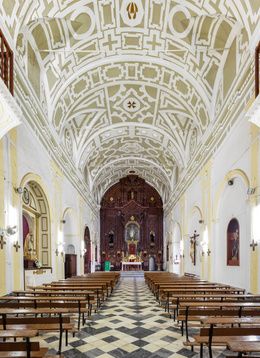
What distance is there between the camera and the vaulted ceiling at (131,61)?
8273 millimetres

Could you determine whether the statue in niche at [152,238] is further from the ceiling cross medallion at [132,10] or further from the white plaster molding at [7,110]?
the white plaster molding at [7,110]

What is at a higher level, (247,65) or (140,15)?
(140,15)

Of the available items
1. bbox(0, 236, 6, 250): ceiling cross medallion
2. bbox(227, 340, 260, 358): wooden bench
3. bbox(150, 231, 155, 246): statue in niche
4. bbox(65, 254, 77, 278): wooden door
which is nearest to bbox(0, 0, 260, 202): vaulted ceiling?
bbox(0, 236, 6, 250): ceiling cross medallion

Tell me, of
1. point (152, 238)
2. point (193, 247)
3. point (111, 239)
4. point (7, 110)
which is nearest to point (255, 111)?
point (7, 110)

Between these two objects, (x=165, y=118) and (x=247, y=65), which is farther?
(x=165, y=118)

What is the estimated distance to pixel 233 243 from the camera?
970 cm

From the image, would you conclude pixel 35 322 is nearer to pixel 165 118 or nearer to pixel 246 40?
pixel 246 40

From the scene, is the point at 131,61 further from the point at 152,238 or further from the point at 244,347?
the point at 152,238

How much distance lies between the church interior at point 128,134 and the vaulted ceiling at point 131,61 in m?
0.05

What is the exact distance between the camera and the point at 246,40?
803 centimetres

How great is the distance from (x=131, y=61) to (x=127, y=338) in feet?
29.8

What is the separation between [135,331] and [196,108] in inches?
366

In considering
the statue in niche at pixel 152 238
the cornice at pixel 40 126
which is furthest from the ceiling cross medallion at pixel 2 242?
the statue in niche at pixel 152 238

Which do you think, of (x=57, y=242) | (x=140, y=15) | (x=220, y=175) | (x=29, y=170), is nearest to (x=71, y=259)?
(x=57, y=242)
